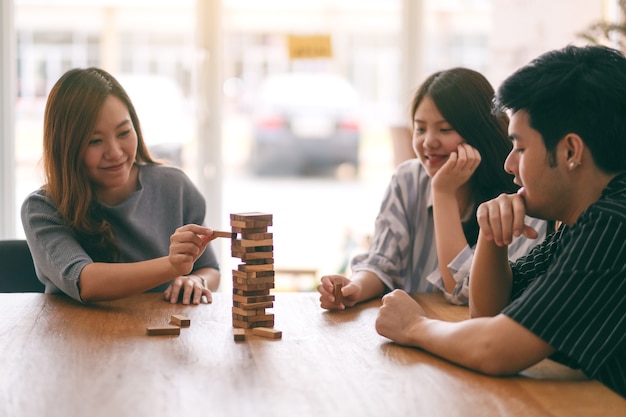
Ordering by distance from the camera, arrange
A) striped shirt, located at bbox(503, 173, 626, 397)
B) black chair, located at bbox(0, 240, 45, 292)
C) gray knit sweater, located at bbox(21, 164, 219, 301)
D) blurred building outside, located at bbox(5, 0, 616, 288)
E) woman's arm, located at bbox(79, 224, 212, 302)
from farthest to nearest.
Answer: blurred building outside, located at bbox(5, 0, 616, 288) < black chair, located at bbox(0, 240, 45, 292) < gray knit sweater, located at bbox(21, 164, 219, 301) < woman's arm, located at bbox(79, 224, 212, 302) < striped shirt, located at bbox(503, 173, 626, 397)

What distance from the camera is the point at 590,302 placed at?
52.7 inches

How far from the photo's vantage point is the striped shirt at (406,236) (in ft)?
7.36

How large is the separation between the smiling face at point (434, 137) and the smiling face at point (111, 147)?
0.79 metres

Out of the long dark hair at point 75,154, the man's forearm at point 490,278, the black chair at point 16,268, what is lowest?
the black chair at point 16,268

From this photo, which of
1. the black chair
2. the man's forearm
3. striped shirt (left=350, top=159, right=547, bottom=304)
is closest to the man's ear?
the man's forearm

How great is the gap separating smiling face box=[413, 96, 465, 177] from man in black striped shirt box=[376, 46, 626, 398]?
1.97 feet

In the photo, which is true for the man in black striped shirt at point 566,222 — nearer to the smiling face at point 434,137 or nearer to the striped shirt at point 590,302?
the striped shirt at point 590,302

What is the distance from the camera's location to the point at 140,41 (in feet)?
13.2

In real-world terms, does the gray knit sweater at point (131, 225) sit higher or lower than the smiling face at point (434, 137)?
lower

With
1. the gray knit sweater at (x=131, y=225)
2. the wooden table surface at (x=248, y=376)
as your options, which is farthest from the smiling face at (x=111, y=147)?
the wooden table surface at (x=248, y=376)

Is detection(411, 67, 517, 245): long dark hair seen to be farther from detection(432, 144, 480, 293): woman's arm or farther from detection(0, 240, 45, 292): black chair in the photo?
detection(0, 240, 45, 292): black chair

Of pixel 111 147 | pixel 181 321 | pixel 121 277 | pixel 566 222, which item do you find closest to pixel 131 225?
pixel 111 147

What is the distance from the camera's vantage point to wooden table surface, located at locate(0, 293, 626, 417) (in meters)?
1.23

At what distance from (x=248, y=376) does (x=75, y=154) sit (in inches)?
41.1
